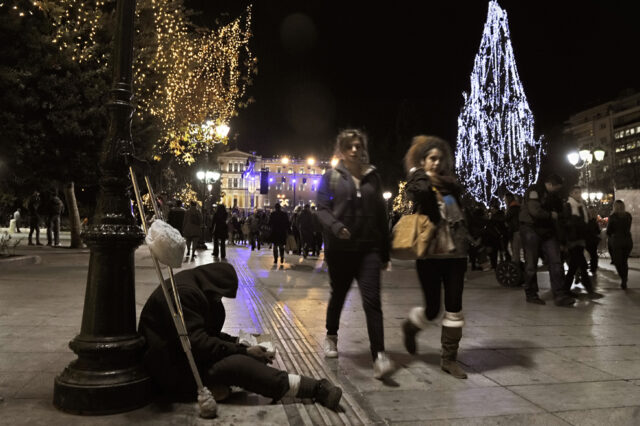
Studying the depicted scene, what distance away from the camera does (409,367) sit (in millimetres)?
4195

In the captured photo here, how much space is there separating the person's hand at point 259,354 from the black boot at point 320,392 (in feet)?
1.01

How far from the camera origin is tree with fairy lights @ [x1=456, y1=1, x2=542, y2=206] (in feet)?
148

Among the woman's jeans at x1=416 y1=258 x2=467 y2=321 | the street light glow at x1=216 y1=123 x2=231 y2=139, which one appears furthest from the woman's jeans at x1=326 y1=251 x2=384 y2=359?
the street light glow at x1=216 y1=123 x2=231 y2=139

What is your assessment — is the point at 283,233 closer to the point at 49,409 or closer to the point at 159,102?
the point at 159,102

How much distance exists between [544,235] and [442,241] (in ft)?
13.4

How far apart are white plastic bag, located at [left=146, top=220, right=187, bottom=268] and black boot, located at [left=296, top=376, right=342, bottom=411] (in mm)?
1108

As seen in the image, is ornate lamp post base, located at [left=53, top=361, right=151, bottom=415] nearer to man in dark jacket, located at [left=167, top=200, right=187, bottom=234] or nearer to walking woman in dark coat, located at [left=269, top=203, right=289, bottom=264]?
walking woman in dark coat, located at [left=269, top=203, right=289, bottom=264]

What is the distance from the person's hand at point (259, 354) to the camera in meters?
3.36

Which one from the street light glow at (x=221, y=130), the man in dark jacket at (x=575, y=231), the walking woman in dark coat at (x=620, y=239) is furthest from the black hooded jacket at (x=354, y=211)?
the street light glow at (x=221, y=130)

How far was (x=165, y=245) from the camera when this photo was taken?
304 cm

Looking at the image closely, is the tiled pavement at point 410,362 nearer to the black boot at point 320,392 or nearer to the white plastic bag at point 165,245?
the black boot at point 320,392

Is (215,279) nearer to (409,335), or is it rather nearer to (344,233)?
(344,233)

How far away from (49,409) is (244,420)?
1.20 m

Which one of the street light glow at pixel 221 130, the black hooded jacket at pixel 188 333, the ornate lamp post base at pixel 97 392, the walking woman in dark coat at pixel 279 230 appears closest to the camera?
the ornate lamp post base at pixel 97 392
